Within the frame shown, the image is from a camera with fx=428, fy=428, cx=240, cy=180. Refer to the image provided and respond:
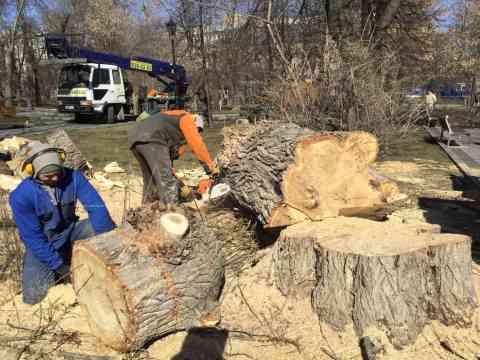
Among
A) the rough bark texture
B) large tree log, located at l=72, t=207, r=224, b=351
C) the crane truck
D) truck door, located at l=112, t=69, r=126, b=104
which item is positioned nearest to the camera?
large tree log, located at l=72, t=207, r=224, b=351

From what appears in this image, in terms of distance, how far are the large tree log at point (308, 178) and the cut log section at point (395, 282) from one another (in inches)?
18.8

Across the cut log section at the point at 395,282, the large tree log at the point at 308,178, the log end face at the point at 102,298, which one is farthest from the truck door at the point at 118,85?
the cut log section at the point at 395,282

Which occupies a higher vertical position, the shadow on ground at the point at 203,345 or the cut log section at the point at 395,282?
the cut log section at the point at 395,282

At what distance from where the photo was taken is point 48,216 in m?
3.13

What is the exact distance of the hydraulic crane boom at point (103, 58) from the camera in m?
14.7

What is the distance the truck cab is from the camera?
16.1m

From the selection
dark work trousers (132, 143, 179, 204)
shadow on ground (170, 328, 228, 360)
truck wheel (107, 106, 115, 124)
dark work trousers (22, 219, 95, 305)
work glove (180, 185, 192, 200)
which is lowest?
shadow on ground (170, 328, 228, 360)

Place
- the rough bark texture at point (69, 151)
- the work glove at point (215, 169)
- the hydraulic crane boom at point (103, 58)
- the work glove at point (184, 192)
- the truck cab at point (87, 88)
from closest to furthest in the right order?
the work glove at point (215, 169)
the work glove at point (184, 192)
the rough bark texture at point (69, 151)
the hydraulic crane boom at point (103, 58)
the truck cab at point (87, 88)

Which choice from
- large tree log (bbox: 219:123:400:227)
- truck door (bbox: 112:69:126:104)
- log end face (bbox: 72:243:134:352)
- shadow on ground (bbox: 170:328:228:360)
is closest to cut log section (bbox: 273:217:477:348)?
large tree log (bbox: 219:123:400:227)

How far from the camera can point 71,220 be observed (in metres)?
3.40

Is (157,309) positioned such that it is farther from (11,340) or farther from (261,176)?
(261,176)


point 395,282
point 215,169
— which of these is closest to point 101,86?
point 215,169

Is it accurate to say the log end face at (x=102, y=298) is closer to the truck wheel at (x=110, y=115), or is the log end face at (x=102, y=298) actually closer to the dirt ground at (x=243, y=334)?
the dirt ground at (x=243, y=334)

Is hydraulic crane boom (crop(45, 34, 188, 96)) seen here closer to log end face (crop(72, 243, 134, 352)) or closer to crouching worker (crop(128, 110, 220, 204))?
crouching worker (crop(128, 110, 220, 204))
